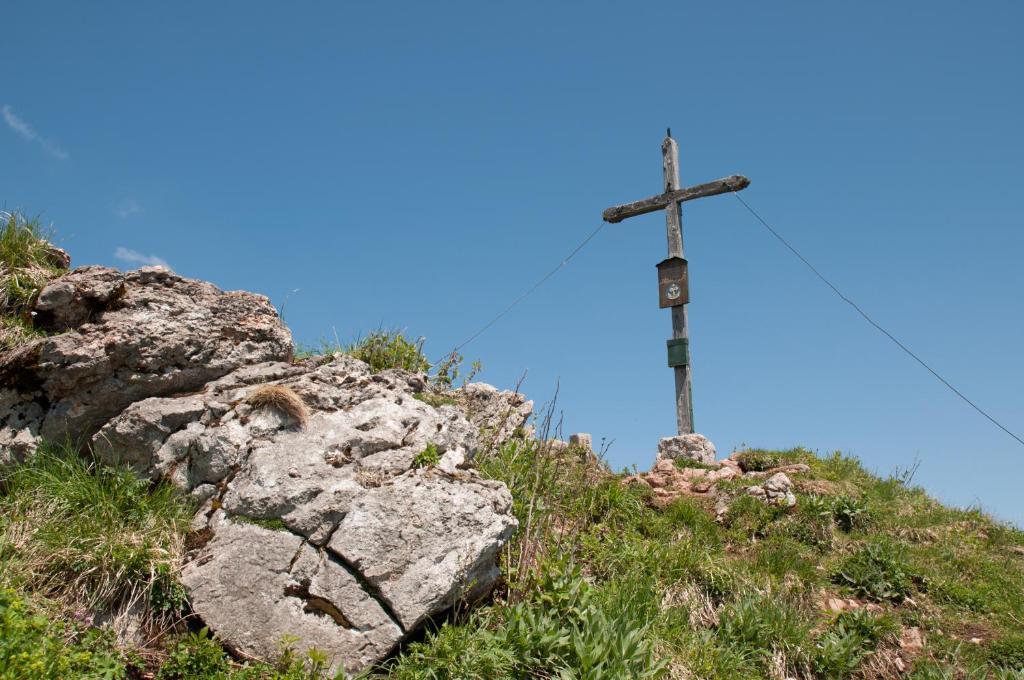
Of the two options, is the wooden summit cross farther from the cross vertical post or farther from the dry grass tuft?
the dry grass tuft

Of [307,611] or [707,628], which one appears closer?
[307,611]

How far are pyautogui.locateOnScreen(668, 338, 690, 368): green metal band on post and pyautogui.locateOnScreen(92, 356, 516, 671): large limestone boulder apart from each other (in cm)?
644

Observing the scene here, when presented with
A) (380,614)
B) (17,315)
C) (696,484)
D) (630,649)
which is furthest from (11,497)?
(696,484)

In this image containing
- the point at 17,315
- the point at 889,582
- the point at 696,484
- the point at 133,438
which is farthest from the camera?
the point at 696,484

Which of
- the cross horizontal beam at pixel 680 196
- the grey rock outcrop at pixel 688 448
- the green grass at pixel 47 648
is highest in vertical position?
the cross horizontal beam at pixel 680 196

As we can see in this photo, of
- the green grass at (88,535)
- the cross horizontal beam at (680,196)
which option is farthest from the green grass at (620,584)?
the cross horizontal beam at (680,196)

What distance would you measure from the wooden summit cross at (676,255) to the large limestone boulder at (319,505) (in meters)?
6.44

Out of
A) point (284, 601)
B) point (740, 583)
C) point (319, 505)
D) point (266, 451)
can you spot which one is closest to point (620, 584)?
point (740, 583)

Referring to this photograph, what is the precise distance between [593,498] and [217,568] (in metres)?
4.05

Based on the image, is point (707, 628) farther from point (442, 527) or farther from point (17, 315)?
point (17, 315)

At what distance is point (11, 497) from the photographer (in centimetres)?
596

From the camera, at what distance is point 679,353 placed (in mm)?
12453

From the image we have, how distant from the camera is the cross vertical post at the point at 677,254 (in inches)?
486

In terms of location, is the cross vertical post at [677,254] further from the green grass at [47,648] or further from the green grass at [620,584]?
the green grass at [47,648]
